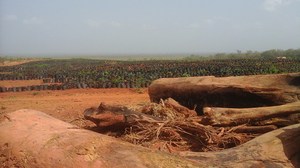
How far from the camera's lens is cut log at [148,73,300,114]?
5562 mm

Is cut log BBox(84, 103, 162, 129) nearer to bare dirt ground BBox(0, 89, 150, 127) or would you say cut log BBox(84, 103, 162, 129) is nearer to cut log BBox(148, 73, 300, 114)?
bare dirt ground BBox(0, 89, 150, 127)

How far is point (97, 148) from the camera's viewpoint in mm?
3102

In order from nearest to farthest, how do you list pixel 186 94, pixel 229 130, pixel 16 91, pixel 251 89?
1. pixel 229 130
2. pixel 251 89
3. pixel 186 94
4. pixel 16 91

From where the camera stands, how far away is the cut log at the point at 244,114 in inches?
193

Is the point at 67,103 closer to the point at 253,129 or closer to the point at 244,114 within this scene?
the point at 244,114

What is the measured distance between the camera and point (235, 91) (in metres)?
5.83

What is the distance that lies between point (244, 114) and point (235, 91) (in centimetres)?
86

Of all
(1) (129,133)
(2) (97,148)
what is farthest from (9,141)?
(1) (129,133)

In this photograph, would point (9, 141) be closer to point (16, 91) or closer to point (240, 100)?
point (240, 100)

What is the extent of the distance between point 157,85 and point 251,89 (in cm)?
175

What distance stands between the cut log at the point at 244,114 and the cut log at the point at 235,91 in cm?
53

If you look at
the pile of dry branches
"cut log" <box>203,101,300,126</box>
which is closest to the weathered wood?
the pile of dry branches

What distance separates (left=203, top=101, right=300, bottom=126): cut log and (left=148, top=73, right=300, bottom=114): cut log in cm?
53

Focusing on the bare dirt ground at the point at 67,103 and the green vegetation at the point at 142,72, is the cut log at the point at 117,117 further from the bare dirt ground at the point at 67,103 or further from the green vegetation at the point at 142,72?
the green vegetation at the point at 142,72
